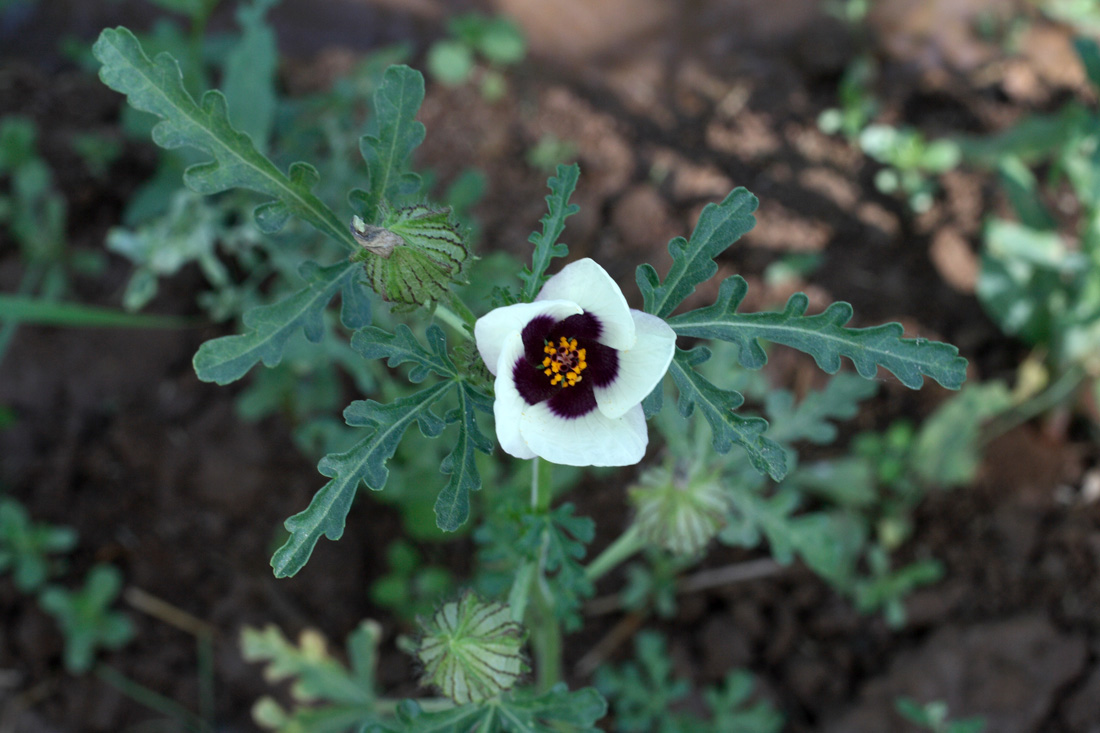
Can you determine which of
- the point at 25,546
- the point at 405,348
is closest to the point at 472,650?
the point at 405,348

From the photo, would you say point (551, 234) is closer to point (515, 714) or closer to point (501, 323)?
point (501, 323)

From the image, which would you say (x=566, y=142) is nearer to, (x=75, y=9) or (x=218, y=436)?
(x=218, y=436)

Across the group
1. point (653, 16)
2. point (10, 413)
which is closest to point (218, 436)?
point (10, 413)

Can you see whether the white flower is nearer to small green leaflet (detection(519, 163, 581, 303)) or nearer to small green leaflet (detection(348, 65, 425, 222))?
small green leaflet (detection(519, 163, 581, 303))

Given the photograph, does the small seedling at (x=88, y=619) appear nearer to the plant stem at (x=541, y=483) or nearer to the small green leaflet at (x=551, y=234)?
the plant stem at (x=541, y=483)

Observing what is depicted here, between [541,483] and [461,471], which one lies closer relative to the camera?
[461,471]

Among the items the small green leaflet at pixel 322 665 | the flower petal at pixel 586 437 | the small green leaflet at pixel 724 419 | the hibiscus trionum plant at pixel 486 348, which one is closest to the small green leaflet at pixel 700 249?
the hibiscus trionum plant at pixel 486 348
